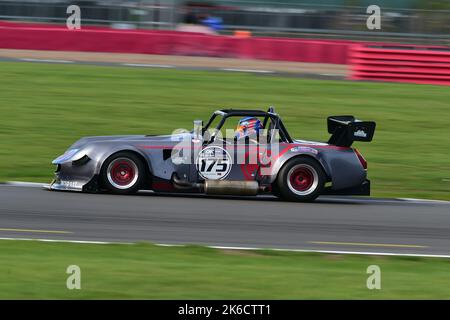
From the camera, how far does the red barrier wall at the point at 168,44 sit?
26953mm

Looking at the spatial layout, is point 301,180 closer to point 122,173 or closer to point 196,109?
point 122,173

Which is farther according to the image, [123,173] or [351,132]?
[351,132]

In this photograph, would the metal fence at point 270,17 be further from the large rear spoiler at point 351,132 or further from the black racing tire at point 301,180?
the black racing tire at point 301,180

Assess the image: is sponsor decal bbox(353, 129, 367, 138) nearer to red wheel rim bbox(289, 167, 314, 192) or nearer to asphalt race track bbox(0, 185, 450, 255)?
red wheel rim bbox(289, 167, 314, 192)

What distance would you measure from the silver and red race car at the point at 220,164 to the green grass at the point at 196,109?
5.39ft

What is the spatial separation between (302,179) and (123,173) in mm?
2444

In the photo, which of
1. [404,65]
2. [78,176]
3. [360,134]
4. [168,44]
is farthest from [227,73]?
[78,176]

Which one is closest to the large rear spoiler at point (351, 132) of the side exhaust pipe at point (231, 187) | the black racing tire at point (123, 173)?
the side exhaust pipe at point (231, 187)

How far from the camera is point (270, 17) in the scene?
29.2 meters

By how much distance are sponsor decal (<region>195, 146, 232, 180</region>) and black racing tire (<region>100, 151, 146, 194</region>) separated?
0.77 meters

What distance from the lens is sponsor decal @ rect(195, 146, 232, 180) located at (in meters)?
11.8

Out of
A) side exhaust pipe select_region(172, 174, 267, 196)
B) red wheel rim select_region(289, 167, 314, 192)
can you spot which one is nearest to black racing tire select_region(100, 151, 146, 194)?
side exhaust pipe select_region(172, 174, 267, 196)

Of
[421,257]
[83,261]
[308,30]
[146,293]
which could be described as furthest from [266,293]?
[308,30]

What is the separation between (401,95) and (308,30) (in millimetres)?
7826
